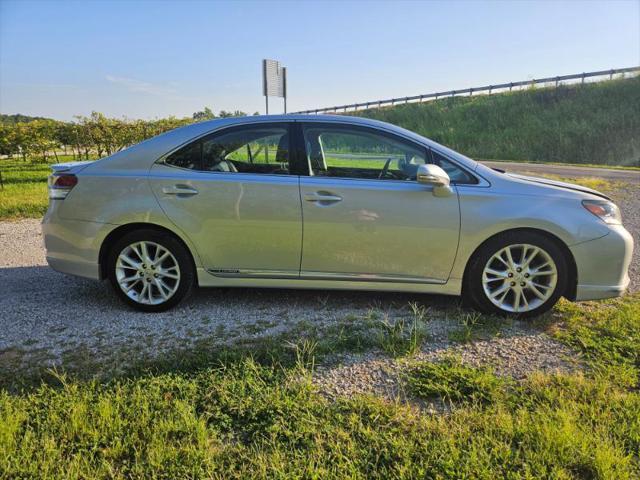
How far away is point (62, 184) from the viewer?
12.3 ft

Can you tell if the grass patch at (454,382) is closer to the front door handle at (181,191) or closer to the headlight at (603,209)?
the headlight at (603,209)

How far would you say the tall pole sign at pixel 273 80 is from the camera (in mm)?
12484

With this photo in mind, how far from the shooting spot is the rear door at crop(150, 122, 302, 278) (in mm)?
3639

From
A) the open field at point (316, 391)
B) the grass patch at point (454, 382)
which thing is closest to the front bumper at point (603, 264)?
the open field at point (316, 391)

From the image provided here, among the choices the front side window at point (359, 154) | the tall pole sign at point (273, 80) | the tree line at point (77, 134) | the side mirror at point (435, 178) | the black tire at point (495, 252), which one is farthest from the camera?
the tree line at point (77, 134)

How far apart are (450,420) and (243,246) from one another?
6.81 ft

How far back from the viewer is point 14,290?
14.2 feet

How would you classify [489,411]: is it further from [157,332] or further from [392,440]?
[157,332]

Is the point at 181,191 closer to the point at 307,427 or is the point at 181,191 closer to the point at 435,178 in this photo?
the point at 435,178

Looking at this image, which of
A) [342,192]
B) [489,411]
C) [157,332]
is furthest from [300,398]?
[342,192]

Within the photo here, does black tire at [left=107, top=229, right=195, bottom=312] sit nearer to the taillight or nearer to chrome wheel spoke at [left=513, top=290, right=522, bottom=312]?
the taillight

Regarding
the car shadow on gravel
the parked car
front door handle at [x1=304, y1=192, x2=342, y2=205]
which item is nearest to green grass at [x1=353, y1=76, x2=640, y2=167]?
the parked car

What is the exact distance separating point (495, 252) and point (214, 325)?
7.49 feet

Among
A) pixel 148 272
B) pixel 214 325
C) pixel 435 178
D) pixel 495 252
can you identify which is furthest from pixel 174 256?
pixel 495 252
